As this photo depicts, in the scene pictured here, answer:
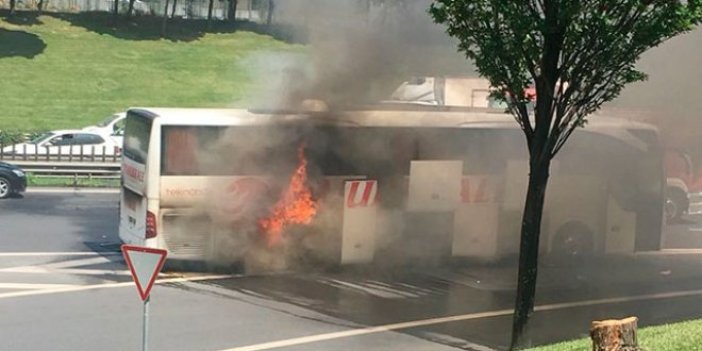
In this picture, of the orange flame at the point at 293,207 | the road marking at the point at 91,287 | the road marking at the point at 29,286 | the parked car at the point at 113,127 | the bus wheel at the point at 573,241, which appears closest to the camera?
the road marking at the point at 91,287

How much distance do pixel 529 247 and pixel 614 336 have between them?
12.5 ft

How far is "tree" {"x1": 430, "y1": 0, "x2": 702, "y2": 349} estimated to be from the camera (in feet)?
32.9

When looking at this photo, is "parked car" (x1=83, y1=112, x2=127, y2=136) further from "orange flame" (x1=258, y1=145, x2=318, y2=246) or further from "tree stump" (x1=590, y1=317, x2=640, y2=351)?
"tree stump" (x1=590, y1=317, x2=640, y2=351)

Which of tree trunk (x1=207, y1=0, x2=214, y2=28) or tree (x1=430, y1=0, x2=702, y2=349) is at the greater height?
tree trunk (x1=207, y1=0, x2=214, y2=28)

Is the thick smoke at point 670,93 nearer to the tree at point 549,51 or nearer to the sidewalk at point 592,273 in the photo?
the sidewalk at point 592,273

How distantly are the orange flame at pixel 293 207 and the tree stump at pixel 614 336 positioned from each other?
7962 millimetres

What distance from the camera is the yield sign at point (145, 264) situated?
8969mm

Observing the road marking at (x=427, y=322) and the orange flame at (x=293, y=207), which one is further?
the orange flame at (x=293, y=207)

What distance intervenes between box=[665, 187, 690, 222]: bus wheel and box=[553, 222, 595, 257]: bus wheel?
5.40 m

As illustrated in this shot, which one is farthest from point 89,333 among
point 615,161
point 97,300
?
point 615,161

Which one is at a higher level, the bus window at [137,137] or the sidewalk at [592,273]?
the bus window at [137,137]

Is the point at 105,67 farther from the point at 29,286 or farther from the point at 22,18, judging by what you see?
the point at 29,286

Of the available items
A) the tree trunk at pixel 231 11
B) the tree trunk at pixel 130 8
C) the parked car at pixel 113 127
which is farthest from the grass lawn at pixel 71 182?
the tree trunk at pixel 231 11

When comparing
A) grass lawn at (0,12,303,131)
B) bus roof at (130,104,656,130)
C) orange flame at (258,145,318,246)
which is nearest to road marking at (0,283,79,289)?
bus roof at (130,104,656,130)
